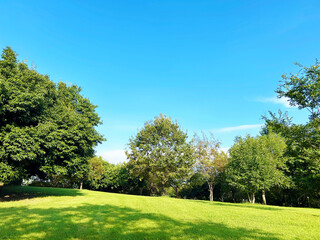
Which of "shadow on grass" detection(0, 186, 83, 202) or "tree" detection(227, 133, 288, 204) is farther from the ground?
"tree" detection(227, 133, 288, 204)

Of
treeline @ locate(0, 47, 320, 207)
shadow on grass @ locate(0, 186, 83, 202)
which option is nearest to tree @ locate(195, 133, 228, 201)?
treeline @ locate(0, 47, 320, 207)

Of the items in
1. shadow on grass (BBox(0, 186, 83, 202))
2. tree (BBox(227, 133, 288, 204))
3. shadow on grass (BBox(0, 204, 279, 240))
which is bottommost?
shadow on grass (BBox(0, 186, 83, 202))

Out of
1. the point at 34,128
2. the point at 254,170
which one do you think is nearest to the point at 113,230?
the point at 34,128

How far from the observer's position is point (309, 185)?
3153 centimetres

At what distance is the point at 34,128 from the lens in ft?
55.9

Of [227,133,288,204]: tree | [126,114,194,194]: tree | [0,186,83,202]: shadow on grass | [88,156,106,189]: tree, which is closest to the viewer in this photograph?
[0,186,83,202]: shadow on grass

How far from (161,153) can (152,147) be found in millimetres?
2717

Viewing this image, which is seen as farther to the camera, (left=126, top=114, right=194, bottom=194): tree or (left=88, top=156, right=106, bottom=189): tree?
(left=88, top=156, right=106, bottom=189): tree

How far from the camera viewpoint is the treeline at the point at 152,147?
14.8m

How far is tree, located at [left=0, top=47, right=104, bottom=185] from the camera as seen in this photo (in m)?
15.4

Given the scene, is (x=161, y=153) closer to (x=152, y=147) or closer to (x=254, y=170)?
(x=152, y=147)

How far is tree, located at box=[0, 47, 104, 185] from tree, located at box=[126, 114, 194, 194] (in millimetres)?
16704

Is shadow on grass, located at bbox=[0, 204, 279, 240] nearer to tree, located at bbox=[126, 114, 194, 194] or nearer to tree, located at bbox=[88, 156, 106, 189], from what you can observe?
tree, located at bbox=[126, 114, 194, 194]

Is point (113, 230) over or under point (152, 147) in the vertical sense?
under
